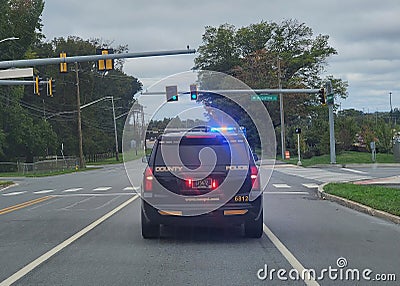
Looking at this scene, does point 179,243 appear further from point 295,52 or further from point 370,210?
point 295,52

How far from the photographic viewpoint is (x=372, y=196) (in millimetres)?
16609

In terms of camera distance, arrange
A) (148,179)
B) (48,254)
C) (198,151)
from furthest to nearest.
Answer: (198,151), (148,179), (48,254)

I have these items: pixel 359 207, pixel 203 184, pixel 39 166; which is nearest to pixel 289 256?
pixel 203 184

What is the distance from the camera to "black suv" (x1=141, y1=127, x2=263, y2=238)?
31.9 feet

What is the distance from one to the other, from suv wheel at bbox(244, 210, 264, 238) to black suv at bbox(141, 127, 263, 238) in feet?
0.13

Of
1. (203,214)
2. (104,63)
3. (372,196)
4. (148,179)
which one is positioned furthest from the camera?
(104,63)

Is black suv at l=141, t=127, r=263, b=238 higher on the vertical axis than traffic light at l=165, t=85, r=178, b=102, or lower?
lower

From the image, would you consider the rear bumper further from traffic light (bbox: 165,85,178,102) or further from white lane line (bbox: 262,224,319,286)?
traffic light (bbox: 165,85,178,102)

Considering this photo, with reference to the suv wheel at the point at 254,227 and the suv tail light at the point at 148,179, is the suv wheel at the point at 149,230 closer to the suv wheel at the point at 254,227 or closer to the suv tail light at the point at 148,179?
the suv tail light at the point at 148,179

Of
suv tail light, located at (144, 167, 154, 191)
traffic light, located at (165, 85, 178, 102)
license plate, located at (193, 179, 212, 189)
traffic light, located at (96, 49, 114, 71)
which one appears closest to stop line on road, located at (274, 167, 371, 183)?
traffic light, located at (165, 85, 178, 102)

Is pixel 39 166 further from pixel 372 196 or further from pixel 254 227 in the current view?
pixel 254 227

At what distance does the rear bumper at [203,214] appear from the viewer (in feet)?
31.8

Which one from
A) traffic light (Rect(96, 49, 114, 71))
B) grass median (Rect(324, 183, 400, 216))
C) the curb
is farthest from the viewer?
traffic light (Rect(96, 49, 114, 71))

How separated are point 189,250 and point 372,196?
8.76 meters
